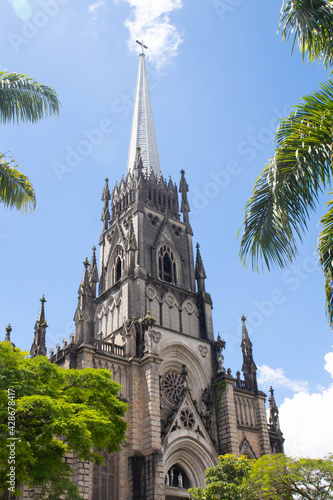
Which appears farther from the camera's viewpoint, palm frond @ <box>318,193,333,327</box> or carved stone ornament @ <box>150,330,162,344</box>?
carved stone ornament @ <box>150,330,162,344</box>

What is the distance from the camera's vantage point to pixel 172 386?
115ft

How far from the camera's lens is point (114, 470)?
29.0 meters

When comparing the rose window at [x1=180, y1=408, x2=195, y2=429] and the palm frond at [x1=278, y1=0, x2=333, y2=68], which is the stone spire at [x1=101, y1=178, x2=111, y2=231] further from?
the palm frond at [x1=278, y1=0, x2=333, y2=68]

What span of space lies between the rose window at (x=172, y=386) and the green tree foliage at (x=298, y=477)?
398 inches

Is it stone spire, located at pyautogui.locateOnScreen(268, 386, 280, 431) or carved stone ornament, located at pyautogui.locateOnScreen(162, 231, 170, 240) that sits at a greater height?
carved stone ornament, located at pyautogui.locateOnScreen(162, 231, 170, 240)

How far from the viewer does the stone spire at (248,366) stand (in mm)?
39750

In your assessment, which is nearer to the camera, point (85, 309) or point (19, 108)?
point (19, 108)

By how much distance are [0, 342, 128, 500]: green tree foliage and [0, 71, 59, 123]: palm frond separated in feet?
27.0

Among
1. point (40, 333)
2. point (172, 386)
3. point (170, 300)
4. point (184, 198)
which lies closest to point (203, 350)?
point (172, 386)

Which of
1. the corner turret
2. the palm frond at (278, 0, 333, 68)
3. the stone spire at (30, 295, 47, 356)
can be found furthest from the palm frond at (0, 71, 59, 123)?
the corner turret

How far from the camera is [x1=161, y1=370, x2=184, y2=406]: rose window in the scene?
34394 millimetres

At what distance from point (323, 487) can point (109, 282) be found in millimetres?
22402

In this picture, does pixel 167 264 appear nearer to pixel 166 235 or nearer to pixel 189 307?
pixel 166 235

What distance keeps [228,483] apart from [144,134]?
34575 millimetres
